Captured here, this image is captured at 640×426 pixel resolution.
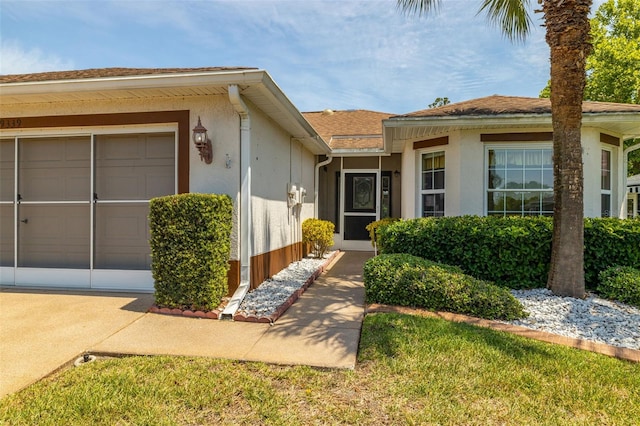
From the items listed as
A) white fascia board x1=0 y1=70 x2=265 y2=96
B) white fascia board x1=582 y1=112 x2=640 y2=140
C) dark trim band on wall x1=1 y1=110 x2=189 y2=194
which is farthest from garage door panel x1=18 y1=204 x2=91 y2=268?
white fascia board x1=582 y1=112 x2=640 y2=140

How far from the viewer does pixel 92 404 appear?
2680mm

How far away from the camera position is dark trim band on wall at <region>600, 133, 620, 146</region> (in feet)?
24.8

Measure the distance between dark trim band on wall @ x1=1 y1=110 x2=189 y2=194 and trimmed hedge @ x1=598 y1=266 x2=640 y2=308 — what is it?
260 inches

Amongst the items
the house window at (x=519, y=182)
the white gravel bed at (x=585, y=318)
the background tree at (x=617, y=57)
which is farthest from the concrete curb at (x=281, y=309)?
the background tree at (x=617, y=57)

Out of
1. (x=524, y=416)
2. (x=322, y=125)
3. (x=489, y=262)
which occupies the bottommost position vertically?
(x=524, y=416)

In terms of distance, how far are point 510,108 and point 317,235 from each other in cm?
539

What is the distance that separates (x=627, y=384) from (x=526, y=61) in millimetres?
10839

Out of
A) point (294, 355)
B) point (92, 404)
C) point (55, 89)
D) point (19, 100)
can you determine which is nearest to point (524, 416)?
point (294, 355)

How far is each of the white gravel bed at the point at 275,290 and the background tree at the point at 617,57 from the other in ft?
48.0

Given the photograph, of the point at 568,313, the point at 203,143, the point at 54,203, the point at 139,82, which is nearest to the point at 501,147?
the point at 568,313

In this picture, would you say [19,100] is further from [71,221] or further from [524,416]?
[524,416]

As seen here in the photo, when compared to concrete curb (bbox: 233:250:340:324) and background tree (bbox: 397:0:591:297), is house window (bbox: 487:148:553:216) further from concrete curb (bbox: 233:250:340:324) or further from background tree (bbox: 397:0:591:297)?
concrete curb (bbox: 233:250:340:324)

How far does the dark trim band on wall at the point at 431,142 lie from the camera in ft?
26.1

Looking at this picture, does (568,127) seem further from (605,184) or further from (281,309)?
(281,309)
